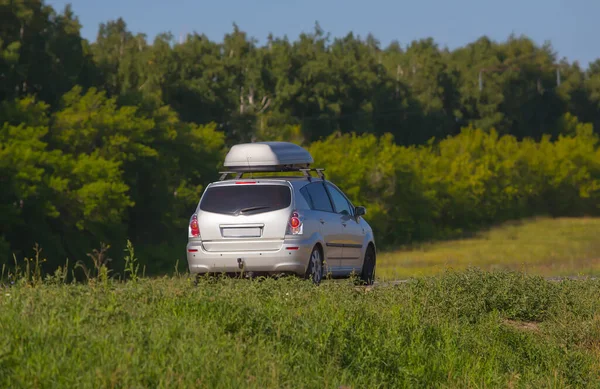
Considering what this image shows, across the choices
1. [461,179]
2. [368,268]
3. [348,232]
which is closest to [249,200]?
[348,232]

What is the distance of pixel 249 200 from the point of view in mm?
15047

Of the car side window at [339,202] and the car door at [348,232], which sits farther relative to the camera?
the car side window at [339,202]

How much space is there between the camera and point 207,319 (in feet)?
30.5

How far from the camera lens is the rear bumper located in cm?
1477

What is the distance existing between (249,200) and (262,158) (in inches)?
55.4

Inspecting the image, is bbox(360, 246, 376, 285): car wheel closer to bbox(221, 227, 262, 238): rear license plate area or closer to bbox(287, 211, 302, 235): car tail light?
bbox(287, 211, 302, 235): car tail light

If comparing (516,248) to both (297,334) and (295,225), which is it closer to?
(295,225)

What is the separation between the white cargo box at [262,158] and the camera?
16281mm

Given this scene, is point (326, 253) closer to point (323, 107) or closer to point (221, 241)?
point (221, 241)

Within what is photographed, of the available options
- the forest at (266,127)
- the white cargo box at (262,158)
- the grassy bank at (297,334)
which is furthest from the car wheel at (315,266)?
the forest at (266,127)

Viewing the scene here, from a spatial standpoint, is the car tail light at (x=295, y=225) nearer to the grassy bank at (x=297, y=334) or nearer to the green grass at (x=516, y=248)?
the grassy bank at (x=297, y=334)

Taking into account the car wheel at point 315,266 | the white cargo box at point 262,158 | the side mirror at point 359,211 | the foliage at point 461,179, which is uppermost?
the white cargo box at point 262,158

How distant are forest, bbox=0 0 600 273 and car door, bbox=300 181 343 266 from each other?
34.3m

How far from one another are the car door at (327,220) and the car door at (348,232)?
17 cm
